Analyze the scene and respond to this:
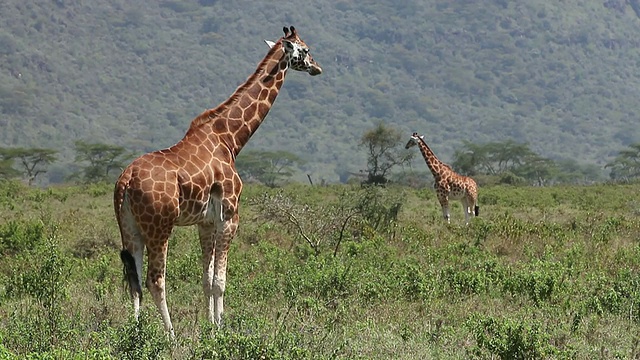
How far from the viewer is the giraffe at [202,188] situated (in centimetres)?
783

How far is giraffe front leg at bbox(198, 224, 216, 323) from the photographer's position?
8625mm

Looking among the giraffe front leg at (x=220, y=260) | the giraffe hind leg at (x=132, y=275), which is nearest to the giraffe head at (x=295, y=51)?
the giraffe front leg at (x=220, y=260)

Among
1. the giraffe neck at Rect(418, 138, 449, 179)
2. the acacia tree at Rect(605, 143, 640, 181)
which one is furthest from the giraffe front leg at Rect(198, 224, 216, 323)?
the acacia tree at Rect(605, 143, 640, 181)

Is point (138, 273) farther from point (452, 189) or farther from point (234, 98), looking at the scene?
point (452, 189)

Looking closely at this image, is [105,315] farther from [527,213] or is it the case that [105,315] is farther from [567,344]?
[527,213]

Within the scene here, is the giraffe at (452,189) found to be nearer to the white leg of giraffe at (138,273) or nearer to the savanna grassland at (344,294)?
the savanna grassland at (344,294)

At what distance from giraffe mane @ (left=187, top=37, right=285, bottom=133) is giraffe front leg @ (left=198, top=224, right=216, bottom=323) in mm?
980

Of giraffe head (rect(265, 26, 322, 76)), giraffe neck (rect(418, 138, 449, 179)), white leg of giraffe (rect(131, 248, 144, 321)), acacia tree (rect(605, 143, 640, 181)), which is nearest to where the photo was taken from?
white leg of giraffe (rect(131, 248, 144, 321))

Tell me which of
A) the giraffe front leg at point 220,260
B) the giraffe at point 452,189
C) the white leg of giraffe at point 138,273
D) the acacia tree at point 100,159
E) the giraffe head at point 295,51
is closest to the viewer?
the white leg of giraffe at point 138,273

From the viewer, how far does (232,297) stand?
33.1 feet

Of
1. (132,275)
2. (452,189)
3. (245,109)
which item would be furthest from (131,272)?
(452,189)

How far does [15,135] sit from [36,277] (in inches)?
6322

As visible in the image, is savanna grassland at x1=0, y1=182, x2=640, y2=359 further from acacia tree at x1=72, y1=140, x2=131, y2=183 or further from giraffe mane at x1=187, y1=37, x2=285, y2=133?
acacia tree at x1=72, y1=140, x2=131, y2=183

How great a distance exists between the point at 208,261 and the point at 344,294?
219 cm
